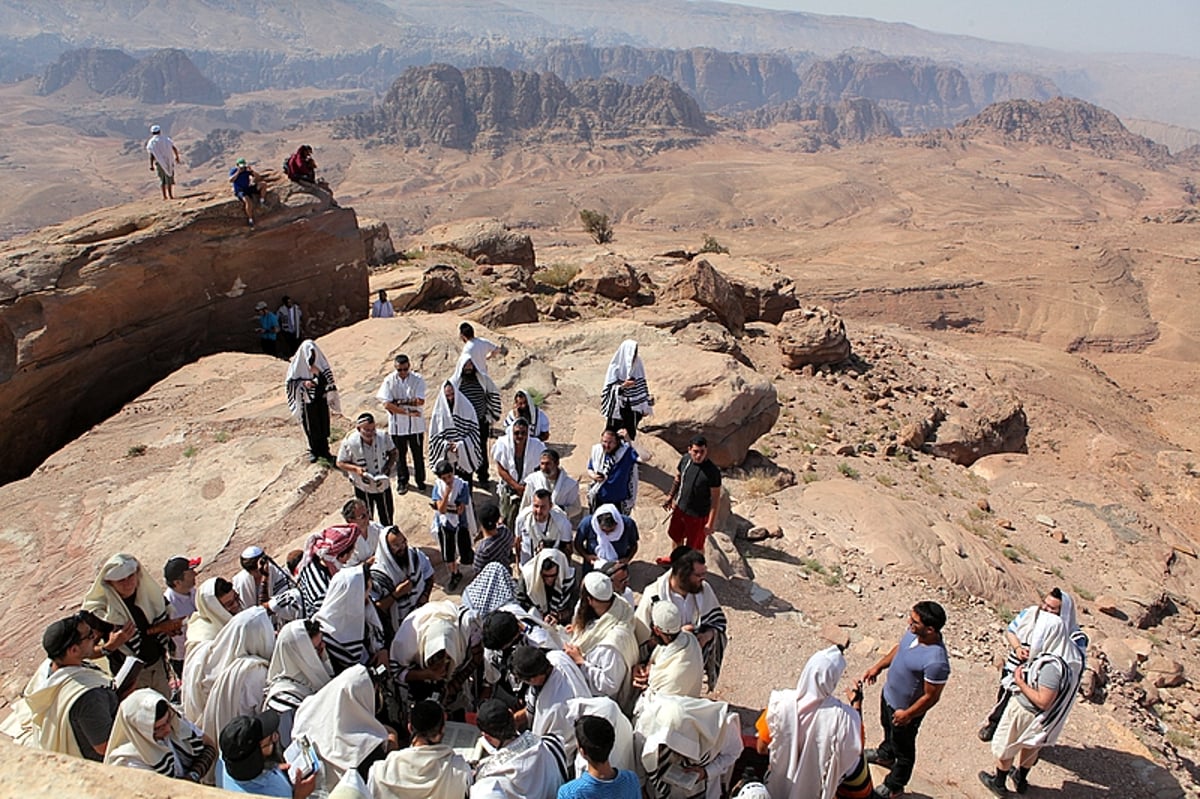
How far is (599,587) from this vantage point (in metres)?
4.82

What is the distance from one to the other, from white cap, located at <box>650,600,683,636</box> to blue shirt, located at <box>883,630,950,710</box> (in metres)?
1.52

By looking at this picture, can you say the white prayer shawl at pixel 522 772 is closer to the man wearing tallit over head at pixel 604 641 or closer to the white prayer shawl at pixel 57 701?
the man wearing tallit over head at pixel 604 641

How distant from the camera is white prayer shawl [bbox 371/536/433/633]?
5371mm

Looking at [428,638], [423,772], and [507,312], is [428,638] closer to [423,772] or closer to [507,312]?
[423,772]

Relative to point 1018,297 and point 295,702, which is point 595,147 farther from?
point 295,702

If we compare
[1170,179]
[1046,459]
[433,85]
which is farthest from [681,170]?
[1046,459]

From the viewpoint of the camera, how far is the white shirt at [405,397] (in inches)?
320

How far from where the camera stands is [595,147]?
99.3 m

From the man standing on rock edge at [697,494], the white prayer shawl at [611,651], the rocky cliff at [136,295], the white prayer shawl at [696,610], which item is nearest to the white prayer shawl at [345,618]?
the white prayer shawl at [611,651]

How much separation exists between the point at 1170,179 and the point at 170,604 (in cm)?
10167

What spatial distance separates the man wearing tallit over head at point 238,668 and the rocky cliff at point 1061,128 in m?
111

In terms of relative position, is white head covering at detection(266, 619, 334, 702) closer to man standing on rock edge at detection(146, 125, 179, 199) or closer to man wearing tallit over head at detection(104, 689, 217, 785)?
man wearing tallit over head at detection(104, 689, 217, 785)

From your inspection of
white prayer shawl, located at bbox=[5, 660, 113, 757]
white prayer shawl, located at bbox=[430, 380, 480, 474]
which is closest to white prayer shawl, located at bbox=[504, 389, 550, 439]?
white prayer shawl, located at bbox=[430, 380, 480, 474]

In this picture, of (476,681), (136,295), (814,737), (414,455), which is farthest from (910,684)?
(136,295)
